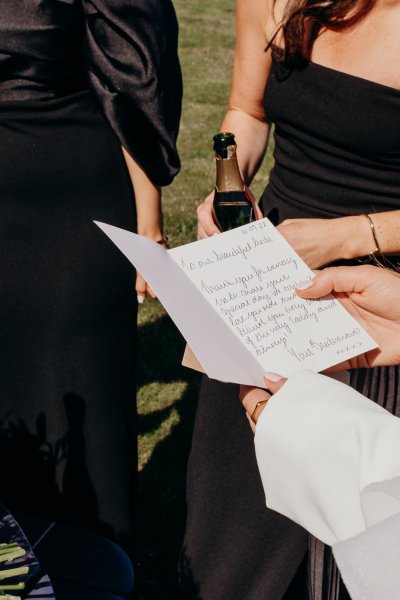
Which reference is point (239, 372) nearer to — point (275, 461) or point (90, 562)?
point (275, 461)

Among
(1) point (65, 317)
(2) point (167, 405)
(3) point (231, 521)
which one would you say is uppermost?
(1) point (65, 317)

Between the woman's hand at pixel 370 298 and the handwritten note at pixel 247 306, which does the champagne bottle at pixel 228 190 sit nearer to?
the handwritten note at pixel 247 306

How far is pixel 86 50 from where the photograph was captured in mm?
1907

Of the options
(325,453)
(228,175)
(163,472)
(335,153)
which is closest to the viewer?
(325,453)

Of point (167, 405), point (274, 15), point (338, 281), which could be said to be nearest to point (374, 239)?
point (338, 281)

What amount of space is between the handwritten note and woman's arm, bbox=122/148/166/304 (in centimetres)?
65

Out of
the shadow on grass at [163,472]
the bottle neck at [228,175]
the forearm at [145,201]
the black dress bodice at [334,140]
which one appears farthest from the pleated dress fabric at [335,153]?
the shadow on grass at [163,472]

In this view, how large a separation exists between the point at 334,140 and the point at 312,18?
12.4 inches

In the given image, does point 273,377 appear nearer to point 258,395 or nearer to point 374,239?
point 258,395

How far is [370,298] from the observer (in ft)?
4.78

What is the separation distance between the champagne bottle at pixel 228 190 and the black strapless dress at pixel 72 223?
0.43 metres

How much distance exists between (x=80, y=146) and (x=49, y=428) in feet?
2.81

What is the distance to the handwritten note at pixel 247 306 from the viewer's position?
1327 mm

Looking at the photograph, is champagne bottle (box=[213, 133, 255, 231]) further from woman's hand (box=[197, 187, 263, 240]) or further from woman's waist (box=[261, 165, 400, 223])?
woman's waist (box=[261, 165, 400, 223])
